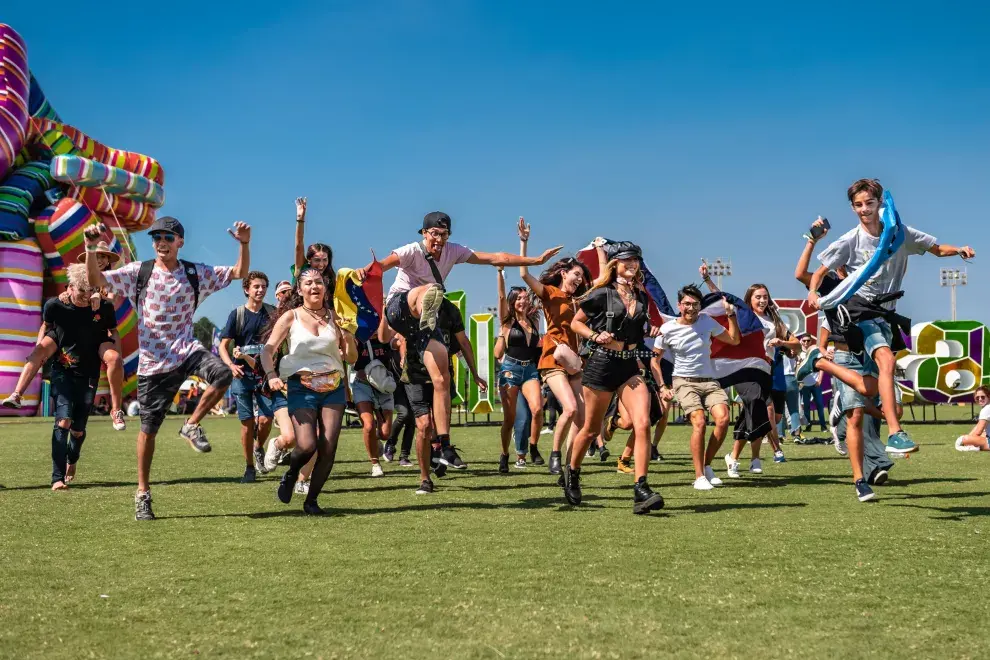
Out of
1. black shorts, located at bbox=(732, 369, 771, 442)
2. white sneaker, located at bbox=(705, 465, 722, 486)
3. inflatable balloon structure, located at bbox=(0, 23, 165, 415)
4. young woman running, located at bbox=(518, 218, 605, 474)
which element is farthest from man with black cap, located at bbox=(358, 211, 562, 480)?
inflatable balloon structure, located at bbox=(0, 23, 165, 415)

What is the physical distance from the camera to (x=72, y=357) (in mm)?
9750

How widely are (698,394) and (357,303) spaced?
3.72 meters

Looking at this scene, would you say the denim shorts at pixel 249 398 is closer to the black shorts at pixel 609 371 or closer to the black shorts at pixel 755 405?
the black shorts at pixel 609 371

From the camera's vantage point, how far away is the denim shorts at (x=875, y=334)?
736 cm

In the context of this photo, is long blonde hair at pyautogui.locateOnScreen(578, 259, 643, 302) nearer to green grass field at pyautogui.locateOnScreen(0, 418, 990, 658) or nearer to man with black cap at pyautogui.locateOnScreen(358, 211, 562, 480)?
man with black cap at pyautogui.locateOnScreen(358, 211, 562, 480)

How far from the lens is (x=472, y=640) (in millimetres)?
3650

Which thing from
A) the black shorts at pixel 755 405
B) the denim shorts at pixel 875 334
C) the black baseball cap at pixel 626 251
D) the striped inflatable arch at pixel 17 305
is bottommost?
the black shorts at pixel 755 405

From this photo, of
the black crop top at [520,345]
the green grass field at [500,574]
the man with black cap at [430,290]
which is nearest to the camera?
the green grass field at [500,574]

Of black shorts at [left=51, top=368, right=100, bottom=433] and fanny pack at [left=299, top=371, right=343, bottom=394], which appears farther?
black shorts at [left=51, top=368, right=100, bottom=433]

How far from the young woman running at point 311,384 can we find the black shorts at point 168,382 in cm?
67

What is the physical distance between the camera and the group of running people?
24.1 feet

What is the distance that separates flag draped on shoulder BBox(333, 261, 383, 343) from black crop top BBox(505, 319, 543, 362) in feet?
7.48

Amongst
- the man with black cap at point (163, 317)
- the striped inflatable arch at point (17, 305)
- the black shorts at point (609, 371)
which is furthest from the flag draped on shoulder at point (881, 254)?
the striped inflatable arch at point (17, 305)

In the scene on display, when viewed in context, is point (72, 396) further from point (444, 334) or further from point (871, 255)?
point (871, 255)
